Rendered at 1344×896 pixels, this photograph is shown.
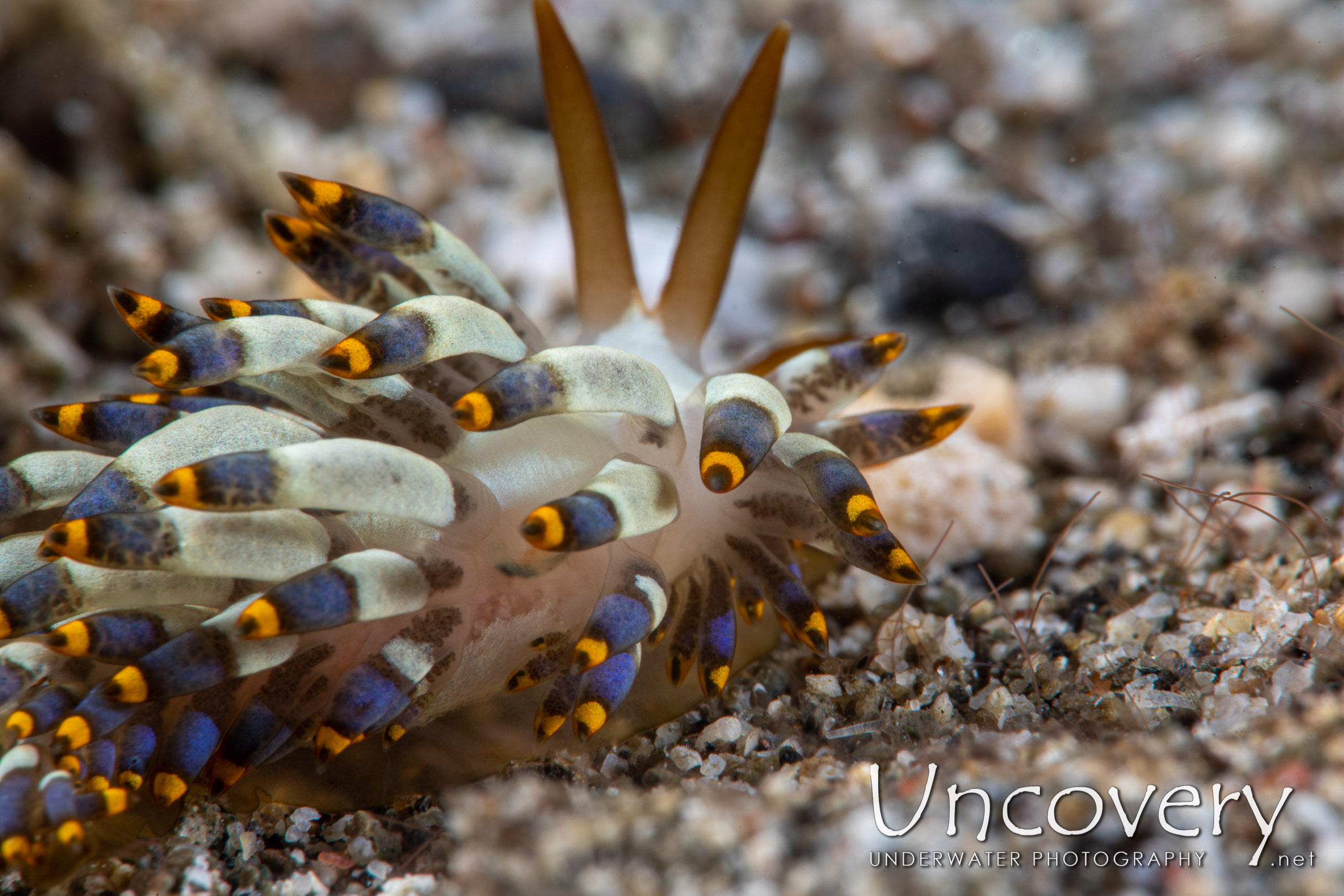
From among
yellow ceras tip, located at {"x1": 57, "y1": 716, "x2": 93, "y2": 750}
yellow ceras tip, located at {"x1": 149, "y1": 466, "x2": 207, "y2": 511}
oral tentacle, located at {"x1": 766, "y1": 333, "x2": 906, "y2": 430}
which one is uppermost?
oral tentacle, located at {"x1": 766, "y1": 333, "x2": 906, "y2": 430}

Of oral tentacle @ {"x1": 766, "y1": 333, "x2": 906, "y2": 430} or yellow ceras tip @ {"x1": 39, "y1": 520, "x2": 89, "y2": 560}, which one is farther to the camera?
oral tentacle @ {"x1": 766, "y1": 333, "x2": 906, "y2": 430}

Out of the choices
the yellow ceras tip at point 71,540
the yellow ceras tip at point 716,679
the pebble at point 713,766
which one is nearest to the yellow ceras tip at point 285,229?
the yellow ceras tip at point 71,540

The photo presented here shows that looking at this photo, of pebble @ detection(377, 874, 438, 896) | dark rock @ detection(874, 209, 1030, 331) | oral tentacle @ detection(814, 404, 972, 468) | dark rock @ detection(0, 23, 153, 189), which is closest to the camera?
pebble @ detection(377, 874, 438, 896)

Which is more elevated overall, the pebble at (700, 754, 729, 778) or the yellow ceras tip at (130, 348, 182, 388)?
the yellow ceras tip at (130, 348, 182, 388)

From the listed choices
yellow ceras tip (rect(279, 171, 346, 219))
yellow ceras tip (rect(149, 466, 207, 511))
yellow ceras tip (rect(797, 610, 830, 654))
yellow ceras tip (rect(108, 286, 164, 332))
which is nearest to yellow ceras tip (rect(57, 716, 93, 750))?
yellow ceras tip (rect(149, 466, 207, 511))

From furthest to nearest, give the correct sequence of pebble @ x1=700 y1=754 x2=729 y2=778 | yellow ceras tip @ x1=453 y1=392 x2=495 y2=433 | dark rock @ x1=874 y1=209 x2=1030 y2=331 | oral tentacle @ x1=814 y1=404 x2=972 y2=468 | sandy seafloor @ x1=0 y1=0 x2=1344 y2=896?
dark rock @ x1=874 y1=209 x2=1030 y2=331
oral tentacle @ x1=814 y1=404 x2=972 y2=468
pebble @ x1=700 y1=754 x2=729 y2=778
yellow ceras tip @ x1=453 y1=392 x2=495 y2=433
sandy seafloor @ x1=0 y1=0 x2=1344 y2=896

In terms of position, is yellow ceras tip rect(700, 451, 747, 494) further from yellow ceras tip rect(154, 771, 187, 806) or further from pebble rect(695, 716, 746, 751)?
yellow ceras tip rect(154, 771, 187, 806)

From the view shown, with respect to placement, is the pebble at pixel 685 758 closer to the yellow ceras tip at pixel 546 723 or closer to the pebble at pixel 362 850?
the yellow ceras tip at pixel 546 723

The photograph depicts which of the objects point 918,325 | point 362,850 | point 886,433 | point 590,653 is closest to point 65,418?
point 362,850

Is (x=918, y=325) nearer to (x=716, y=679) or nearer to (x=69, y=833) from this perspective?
(x=716, y=679)

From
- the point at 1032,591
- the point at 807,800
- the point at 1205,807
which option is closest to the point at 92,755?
the point at 807,800
